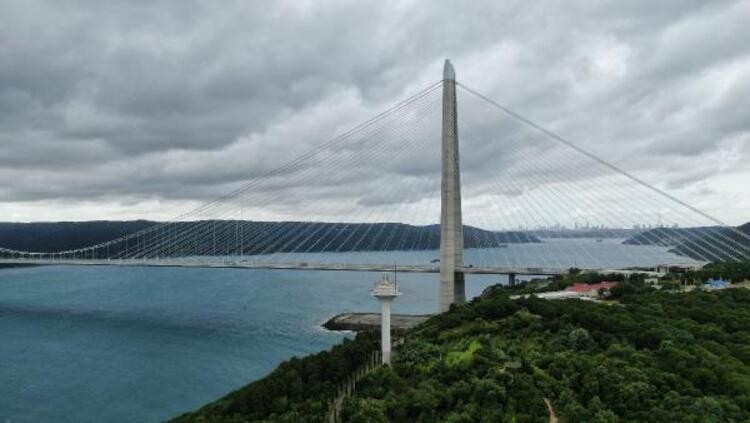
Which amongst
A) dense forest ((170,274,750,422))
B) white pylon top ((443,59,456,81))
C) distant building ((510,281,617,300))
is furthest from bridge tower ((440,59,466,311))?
dense forest ((170,274,750,422))

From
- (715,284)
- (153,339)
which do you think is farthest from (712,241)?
(153,339)

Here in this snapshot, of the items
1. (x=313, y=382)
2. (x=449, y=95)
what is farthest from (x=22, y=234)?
(x=313, y=382)

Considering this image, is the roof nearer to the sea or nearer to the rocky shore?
the rocky shore

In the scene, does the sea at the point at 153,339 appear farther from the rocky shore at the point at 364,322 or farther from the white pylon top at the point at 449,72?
the white pylon top at the point at 449,72

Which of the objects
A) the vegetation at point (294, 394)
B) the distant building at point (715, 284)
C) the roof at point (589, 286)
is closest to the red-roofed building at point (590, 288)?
the roof at point (589, 286)

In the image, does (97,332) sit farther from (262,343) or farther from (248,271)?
(248,271)

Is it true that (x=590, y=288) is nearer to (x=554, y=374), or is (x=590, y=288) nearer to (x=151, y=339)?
(x=554, y=374)

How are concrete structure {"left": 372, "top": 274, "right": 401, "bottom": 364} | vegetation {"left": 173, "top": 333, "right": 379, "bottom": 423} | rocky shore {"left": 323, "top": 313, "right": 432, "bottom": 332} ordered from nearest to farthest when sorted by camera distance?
vegetation {"left": 173, "top": 333, "right": 379, "bottom": 423} → concrete structure {"left": 372, "top": 274, "right": 401, "bottom": 364} → rocky shore {"left": 323, "top": 313, "right": 432, "bottom": 332}
